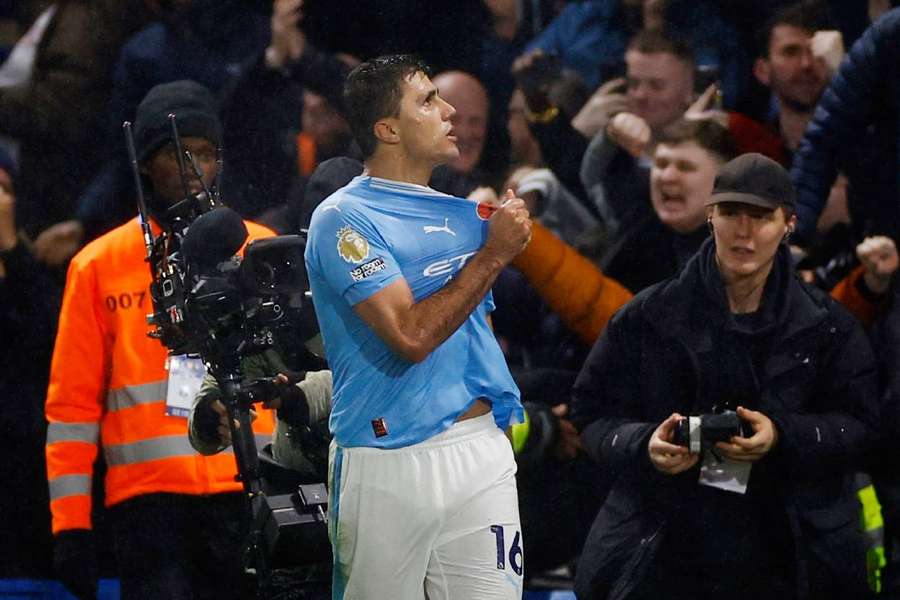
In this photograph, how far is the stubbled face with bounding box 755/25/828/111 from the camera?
593cm

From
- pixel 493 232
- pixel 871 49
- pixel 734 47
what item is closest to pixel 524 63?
pixel 734 47

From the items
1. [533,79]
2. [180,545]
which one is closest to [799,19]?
[533,79]

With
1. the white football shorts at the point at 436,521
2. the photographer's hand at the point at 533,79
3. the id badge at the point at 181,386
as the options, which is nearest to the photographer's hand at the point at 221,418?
the id badge at the point at 181,386

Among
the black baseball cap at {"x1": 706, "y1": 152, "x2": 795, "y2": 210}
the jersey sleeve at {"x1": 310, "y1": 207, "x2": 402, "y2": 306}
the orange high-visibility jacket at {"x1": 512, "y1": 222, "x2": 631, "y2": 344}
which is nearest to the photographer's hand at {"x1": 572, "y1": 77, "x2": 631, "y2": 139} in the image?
the orange high-visibility jacket at {"x1": 512, "y1": 222, "x2": 631, "y2": 344}

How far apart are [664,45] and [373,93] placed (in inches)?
95.8

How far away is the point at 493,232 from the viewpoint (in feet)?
12.7

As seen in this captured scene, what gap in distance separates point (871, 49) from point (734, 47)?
80cm

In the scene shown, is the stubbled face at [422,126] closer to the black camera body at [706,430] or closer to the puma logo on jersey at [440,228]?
the puma logo on jersey at [440,228]

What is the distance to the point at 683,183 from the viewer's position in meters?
5.74

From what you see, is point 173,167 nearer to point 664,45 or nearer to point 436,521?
point 436,521

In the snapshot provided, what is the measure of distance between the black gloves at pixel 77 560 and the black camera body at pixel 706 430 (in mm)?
1878

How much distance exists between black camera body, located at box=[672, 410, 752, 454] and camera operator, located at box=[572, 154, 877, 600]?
34 millimetres

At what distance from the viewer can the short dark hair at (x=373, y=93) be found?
159 inches

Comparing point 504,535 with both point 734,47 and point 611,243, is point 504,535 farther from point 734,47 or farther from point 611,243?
point 734,47
